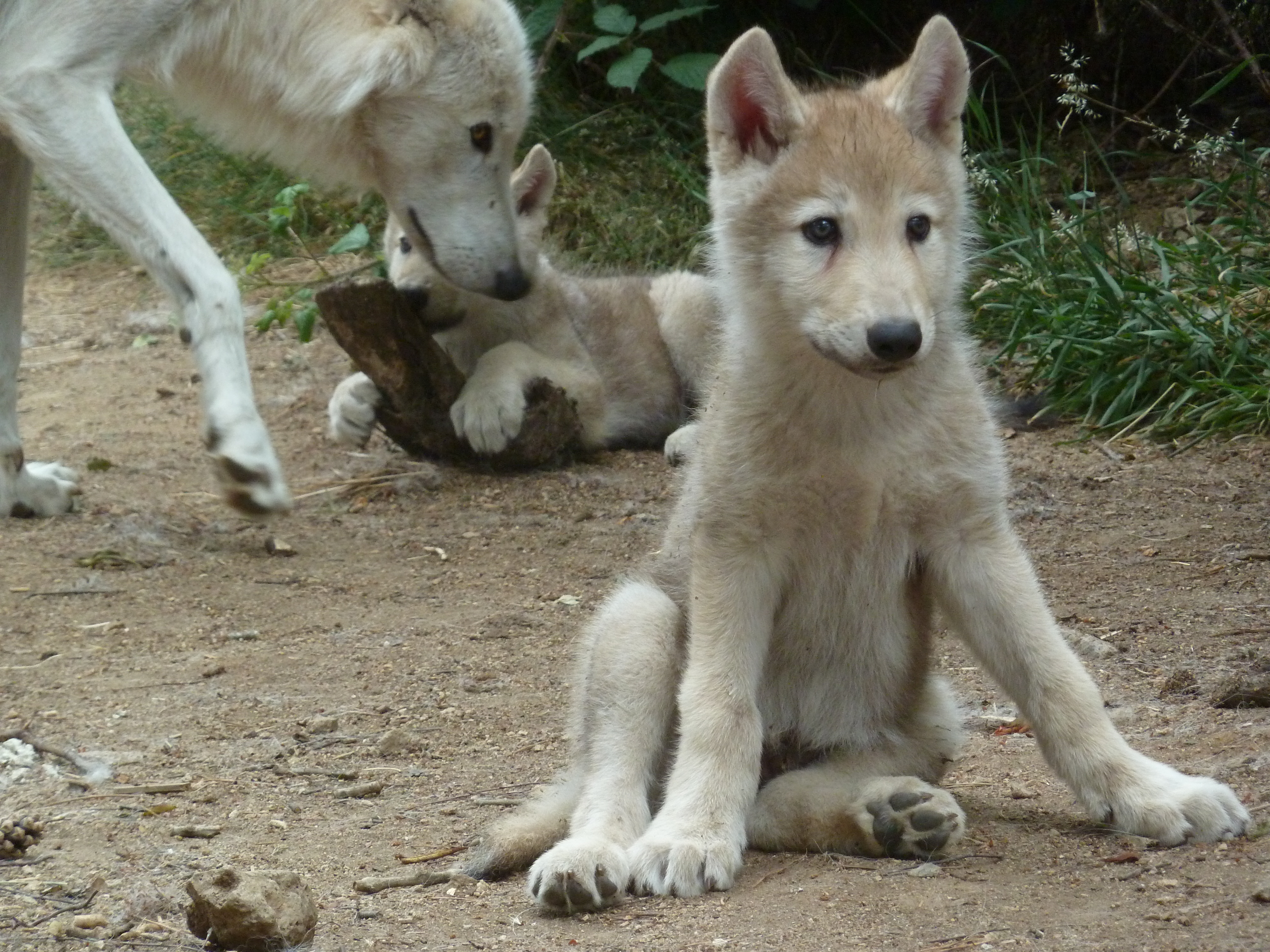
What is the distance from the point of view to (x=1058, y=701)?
10.3 feet

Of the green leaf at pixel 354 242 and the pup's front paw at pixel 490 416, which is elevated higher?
the green leaf at pixel 354 242

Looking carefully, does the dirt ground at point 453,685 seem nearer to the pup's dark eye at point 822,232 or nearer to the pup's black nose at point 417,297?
the pup's black nose at point 417,297

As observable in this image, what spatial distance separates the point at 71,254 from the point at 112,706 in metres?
7.09

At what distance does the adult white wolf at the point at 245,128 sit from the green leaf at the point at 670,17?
5.30 ft

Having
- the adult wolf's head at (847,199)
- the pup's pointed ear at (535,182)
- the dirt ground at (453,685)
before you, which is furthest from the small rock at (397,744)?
the pup's pointed ear at (535,182)

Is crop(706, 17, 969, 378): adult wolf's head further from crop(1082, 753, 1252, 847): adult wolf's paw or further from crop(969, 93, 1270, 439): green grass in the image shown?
crop(969, 93, 1270, 439): green grass

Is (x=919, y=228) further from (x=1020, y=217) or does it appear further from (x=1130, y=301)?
(x=1020, y=217)

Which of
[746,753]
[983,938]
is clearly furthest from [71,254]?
[983,938]

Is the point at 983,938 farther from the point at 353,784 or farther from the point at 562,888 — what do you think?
the point at 353,784

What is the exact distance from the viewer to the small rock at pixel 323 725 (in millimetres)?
4137

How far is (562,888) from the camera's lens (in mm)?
2867

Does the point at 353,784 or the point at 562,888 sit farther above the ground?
the point at 562,888

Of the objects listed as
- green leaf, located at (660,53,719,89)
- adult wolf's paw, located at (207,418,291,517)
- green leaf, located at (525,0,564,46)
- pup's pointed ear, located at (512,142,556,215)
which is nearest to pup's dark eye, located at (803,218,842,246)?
adult wolf's paw, located at (207,418,291,517)

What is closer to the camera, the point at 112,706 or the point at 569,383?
the point at 112,706
